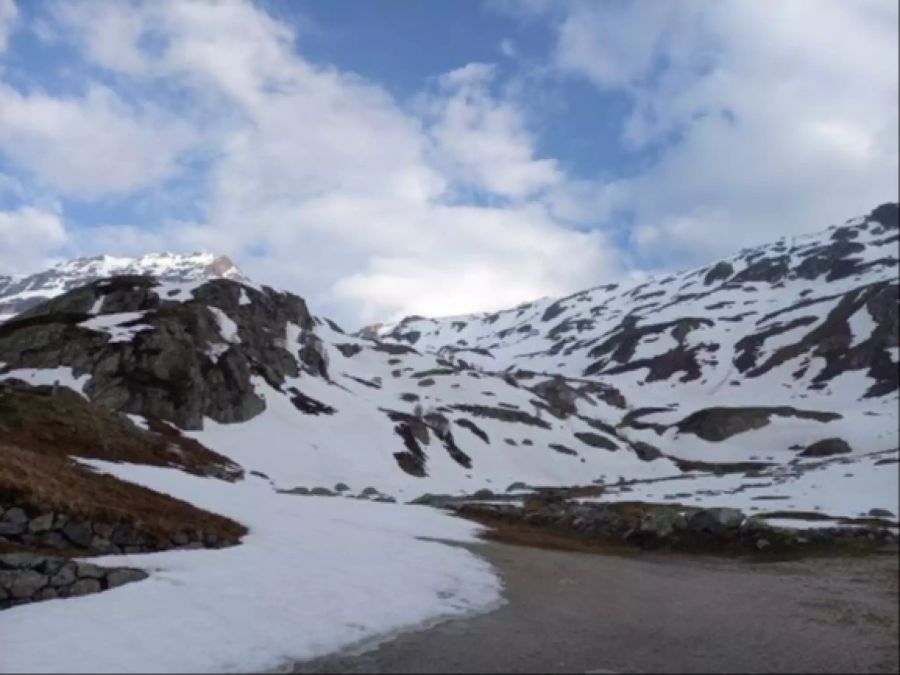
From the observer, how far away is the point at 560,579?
26.4 meters

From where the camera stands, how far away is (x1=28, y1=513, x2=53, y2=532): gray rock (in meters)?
21.8

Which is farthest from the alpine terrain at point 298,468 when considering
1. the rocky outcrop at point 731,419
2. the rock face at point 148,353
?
the rocky outcrop at point 731,419

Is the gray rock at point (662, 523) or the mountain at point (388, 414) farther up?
the mountain at point (388, 414)

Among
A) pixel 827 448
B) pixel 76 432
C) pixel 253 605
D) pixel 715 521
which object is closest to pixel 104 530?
pixel 253 605

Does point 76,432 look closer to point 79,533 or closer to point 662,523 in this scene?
point 79,533

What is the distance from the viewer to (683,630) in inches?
628

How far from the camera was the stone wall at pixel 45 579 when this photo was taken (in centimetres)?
1758

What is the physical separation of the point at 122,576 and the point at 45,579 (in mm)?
1903

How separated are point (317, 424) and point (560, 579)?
260ft

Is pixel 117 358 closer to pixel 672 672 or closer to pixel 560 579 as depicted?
pixel 560 579

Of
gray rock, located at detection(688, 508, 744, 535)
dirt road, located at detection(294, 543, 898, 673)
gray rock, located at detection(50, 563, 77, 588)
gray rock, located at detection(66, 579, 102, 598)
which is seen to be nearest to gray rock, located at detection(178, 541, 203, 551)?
gray rock, located at detection(66, 579, 102, 598)

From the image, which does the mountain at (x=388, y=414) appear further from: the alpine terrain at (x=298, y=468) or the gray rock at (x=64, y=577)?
the gray rock at (x=64, y=577)

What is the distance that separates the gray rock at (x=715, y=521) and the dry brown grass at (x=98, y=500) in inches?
887

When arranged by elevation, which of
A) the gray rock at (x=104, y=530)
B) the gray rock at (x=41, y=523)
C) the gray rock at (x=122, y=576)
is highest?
the gray rock at (x=41, y=523)
